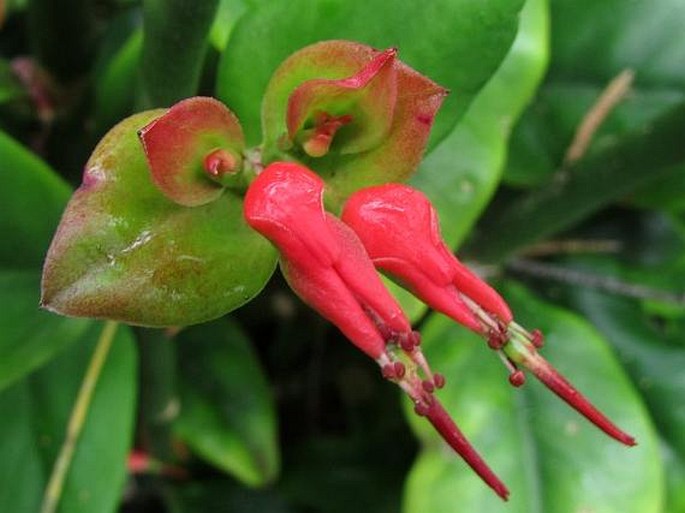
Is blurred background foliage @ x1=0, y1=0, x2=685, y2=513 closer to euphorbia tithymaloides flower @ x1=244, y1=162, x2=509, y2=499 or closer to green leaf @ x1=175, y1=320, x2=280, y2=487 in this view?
green leaf @ x1=175, y1=320, x2=280, y2=487

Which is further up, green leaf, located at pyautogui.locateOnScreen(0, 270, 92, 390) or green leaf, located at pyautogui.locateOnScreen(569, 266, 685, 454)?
green leaf, located at pyautogui.locateOnScreen(0, 270, 92, 390)

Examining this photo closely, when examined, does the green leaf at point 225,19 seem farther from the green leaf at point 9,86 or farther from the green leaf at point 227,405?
the green leaf at point 227,405

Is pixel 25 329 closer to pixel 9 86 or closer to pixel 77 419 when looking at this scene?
pixel 77 419

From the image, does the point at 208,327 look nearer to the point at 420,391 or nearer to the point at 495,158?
the point at 495,158

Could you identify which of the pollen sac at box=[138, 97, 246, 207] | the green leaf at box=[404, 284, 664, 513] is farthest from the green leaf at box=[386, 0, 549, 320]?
the pollen sac at box=[138, 97, 246, 207]

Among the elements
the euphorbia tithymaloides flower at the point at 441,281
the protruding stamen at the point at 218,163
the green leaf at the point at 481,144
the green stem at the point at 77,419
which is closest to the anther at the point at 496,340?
the euphorbia tithymaloides flower at the point at 441,281

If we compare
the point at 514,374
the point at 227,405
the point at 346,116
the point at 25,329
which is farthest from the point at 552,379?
the point at 227,405
